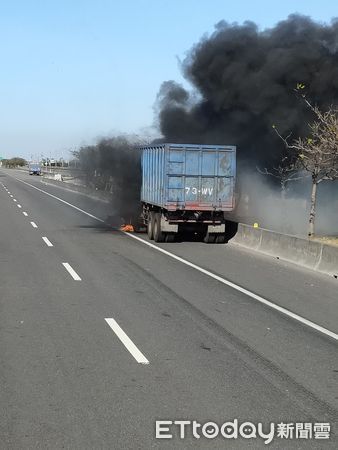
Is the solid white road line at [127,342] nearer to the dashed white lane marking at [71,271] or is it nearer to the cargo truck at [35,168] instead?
the dashed white lane marking at [71,271]

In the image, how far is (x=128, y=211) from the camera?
2228cm

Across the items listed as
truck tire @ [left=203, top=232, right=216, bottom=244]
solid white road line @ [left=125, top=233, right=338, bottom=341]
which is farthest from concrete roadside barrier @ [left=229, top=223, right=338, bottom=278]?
solid white road line @ [left=125, top=233, right=338, bottom=341]

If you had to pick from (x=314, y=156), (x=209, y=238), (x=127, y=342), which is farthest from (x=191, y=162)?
(x=127, y=342)

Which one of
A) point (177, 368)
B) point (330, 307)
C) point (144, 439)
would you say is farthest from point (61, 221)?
point (144, 439)

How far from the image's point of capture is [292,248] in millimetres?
14156

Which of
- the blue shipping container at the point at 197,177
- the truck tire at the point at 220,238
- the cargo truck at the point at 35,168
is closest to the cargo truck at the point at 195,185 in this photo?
the blue shipping container at the point at 197,177

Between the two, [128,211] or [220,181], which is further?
[128,211]

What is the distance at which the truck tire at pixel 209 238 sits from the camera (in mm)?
17833

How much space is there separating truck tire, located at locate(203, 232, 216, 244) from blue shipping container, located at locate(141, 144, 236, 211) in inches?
41.3

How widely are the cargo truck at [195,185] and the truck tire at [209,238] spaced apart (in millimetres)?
133

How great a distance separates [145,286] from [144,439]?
6322 mm

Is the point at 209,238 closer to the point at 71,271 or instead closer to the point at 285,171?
the point at 285,171

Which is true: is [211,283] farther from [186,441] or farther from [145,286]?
[186,441]

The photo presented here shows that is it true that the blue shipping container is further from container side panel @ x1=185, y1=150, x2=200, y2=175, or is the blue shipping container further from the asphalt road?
the asphalt road
